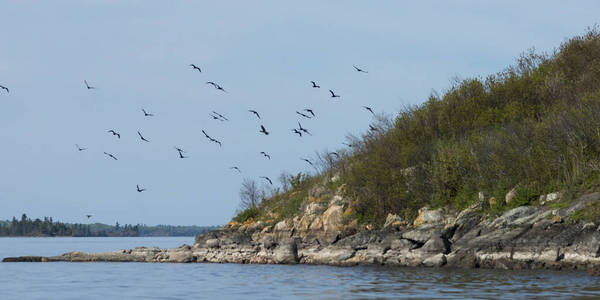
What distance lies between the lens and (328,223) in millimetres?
61531

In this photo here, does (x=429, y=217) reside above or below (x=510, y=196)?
below

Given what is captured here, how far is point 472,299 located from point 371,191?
106 ft

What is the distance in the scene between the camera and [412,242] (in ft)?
165

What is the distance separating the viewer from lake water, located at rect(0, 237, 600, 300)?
101ft

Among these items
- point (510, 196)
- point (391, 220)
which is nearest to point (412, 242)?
point (391, 220)

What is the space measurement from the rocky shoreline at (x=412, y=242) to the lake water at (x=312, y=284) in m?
2.36

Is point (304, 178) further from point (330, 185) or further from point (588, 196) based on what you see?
point (588, 196)

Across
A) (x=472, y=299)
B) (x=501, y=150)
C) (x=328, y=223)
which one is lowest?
(x=472, y=299)

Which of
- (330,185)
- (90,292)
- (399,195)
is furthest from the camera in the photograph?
(330,185)

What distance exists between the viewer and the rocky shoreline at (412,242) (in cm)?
Result: 4056

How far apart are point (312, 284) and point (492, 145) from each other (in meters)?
21.9

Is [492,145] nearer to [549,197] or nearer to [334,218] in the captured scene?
[549,197]

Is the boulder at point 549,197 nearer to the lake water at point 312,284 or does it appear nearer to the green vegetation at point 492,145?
the green vegetation at point 492,145

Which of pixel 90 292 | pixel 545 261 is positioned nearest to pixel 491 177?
pixel 545 261
